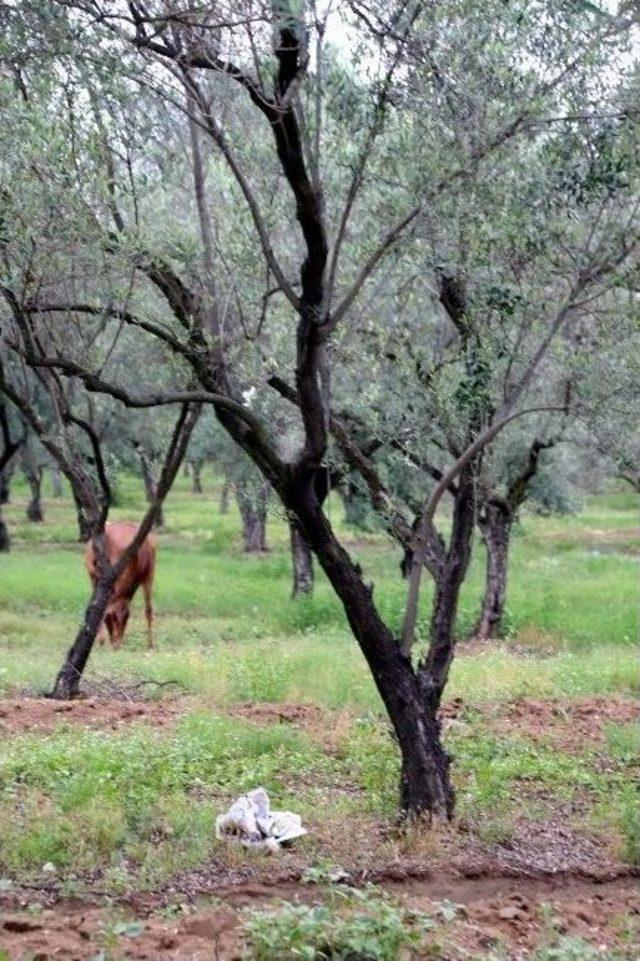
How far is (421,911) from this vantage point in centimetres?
689

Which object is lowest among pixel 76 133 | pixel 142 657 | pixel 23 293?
pixel 142 657

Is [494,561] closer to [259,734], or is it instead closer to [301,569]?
[301,569]

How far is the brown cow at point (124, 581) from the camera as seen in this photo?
21.2 meters

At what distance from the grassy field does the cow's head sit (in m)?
0.39

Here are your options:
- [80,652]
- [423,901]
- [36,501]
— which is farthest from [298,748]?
[36,501]

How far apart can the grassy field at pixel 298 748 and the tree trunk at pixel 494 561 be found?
0.46 m

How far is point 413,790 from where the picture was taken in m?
8.91

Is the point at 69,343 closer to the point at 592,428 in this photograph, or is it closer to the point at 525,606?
the point at 592,428

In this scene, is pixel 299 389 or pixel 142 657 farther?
pixel 142 657

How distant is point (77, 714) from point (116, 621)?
9.16m

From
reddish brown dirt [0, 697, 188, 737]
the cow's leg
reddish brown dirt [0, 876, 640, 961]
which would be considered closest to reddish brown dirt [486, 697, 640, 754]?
reddish brown dirt [0, 697, 188, 737]

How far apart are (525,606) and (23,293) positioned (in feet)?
56.8

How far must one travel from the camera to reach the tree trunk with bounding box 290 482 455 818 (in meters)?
8.88

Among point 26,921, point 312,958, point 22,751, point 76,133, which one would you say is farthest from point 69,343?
point 312,958
